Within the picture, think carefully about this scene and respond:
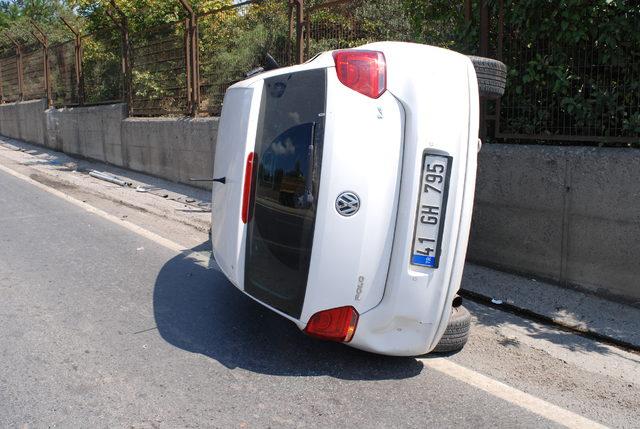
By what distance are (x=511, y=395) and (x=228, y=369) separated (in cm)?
175

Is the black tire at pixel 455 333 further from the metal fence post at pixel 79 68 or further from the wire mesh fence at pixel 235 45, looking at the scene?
the metal fence post at pixel 79 68

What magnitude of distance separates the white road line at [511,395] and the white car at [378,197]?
1.27 ft

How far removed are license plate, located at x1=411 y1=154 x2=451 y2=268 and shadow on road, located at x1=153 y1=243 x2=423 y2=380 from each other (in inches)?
34.7

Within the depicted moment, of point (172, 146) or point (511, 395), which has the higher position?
point (172, 146)

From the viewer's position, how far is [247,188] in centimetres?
373

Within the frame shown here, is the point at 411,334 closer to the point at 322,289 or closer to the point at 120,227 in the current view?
the point at 322,289

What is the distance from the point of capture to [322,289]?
3391 mm

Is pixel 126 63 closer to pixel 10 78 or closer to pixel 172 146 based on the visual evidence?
pixel 172 146

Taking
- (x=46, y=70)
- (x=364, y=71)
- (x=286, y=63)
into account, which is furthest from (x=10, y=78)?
(x=364, y=71)

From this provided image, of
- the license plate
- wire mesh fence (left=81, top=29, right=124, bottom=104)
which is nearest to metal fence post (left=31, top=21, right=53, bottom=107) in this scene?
wire mesh fence (left=81, top=29, right=124, bottom=104)

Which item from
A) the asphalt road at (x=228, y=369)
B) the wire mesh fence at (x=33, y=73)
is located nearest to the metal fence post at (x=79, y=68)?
the wire mesh fence at (x=33, y=73)

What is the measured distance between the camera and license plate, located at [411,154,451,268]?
336cm

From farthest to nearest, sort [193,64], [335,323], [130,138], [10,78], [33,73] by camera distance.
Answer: [10,78], [33,73], [130,138], [193,64], [335,323]

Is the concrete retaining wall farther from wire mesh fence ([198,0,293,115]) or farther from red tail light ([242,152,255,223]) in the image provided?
wire mesh fence ([198,0,293,115])
